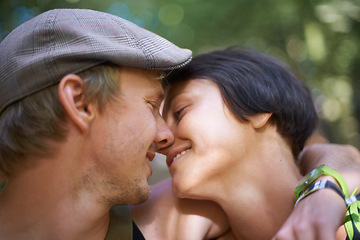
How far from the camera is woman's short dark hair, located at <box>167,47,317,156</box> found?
2.04m

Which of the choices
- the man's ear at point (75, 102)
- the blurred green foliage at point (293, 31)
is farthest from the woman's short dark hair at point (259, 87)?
the blurred green foliage at point (293, 31)

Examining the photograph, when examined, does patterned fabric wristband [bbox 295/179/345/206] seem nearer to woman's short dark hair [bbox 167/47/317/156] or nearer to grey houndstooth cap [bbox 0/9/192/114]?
woman's short dark hair [bbox 167/47/317/156]

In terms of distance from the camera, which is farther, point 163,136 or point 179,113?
point 179,113

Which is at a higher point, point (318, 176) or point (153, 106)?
point (153, 106)

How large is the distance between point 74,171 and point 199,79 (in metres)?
0.87

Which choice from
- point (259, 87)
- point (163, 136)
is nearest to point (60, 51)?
point (163, 136)

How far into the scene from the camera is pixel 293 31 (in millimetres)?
6137

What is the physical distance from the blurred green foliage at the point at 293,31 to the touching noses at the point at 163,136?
3.50m

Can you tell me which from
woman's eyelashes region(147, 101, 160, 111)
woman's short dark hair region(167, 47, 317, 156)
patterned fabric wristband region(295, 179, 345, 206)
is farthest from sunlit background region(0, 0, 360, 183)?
patterned fabric wristband region(295, 179, 345, 206)

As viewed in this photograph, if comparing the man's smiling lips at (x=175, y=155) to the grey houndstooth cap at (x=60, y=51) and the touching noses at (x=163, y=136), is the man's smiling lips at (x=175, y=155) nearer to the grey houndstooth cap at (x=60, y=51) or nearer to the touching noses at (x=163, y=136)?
the touching noses at (x=163, y=136)

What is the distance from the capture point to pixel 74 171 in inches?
64.8

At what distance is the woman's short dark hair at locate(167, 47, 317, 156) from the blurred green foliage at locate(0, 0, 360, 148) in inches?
121

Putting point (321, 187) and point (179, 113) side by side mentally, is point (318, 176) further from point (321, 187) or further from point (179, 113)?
point (179, 113)

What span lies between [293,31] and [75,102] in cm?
525
